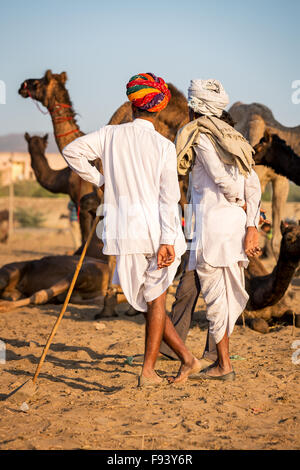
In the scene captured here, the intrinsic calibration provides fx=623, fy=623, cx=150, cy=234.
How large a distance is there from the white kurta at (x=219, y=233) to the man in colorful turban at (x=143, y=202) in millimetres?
329

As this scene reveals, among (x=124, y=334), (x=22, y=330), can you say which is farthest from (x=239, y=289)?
(x=22, y=330)

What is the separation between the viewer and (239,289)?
421cm

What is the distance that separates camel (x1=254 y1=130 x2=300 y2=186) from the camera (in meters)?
7.91

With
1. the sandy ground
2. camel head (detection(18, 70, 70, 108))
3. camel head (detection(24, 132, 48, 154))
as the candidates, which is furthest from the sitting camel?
camel head (detection(24, 132, 48, 154))

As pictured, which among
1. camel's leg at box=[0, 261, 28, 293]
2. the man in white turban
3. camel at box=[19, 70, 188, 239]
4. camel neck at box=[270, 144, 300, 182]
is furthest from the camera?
camel at box=[19, 70, 188, 239]

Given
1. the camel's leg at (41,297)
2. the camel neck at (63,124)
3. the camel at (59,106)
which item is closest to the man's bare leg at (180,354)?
the camel's leg at (41,297)

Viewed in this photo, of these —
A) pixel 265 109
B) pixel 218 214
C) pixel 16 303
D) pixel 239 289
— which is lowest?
pixel 16 303

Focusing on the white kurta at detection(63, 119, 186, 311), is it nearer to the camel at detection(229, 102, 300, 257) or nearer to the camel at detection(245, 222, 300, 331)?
the camel at detection(245, 222, 300, 331)

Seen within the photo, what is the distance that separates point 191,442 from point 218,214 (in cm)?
168

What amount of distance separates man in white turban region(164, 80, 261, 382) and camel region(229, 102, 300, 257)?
6.62 meters

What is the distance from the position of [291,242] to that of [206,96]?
82.4 inches

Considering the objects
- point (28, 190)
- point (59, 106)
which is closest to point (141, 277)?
point (59, 106)

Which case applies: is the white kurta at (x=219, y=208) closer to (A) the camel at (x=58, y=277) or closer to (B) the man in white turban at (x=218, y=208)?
(B) the man in white turban at (x=218, y=208)

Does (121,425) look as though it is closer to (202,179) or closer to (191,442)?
(191,442)
